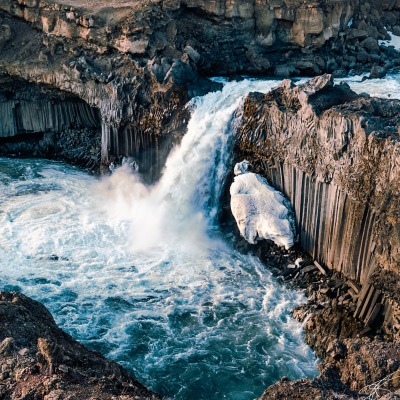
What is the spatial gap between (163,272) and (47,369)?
34.0ft

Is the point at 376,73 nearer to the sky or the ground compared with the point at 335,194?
nearer to the sky

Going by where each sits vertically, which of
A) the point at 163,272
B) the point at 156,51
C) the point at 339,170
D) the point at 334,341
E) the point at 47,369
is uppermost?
the point at 156,51

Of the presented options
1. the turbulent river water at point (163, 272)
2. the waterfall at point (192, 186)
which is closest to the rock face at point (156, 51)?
the waterfall at point (192, 186)

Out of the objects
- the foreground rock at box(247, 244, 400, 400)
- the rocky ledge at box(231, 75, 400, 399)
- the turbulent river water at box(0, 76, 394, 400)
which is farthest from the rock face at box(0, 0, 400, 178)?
the foreground rock at box(247, 244, 400, 400)

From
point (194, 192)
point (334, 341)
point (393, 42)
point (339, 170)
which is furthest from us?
point (393, 42)

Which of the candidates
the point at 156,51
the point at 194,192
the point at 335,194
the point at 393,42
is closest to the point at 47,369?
the point at 335,194

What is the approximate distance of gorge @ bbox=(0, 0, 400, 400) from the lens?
707 inches

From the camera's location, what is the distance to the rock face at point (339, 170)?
18.7 m

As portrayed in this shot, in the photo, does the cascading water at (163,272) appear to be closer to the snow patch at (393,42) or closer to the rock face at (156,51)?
the rock face at (156,51)

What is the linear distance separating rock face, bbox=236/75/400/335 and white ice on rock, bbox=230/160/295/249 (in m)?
0.41

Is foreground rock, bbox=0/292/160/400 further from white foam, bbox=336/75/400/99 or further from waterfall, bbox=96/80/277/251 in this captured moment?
white foam, bbox=336/75/400/99

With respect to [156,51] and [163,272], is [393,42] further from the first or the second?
[163,272]

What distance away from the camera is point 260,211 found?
23.8 meters

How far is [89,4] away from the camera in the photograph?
32031 millimetres
